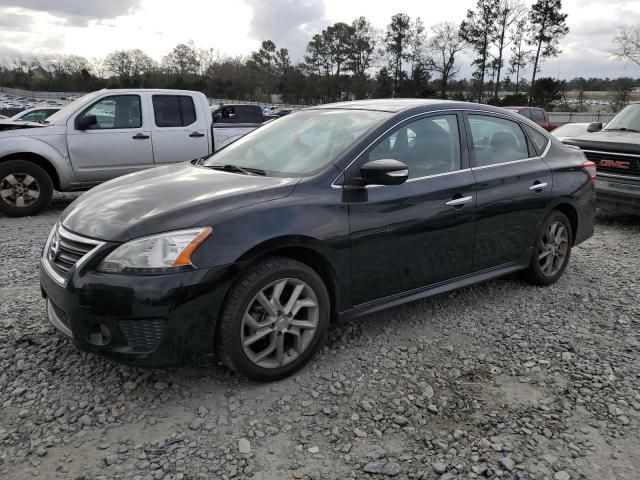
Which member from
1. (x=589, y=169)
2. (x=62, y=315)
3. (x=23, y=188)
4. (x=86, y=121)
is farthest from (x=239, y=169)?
(x=23, y=188)

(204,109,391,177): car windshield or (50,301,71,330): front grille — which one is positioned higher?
(204,109,391,177): car windshield

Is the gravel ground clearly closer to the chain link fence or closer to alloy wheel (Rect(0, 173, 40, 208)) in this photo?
alloy wheel (Rect(0, 173, 40, 208))

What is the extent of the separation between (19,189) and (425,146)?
6142 mm

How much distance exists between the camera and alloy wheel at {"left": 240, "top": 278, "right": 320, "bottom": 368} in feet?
9.59

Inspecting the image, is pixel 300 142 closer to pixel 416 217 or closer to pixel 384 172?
pixel 384 172

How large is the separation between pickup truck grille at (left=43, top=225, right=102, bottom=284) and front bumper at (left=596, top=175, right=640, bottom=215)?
6.76m

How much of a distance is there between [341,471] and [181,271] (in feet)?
4.08

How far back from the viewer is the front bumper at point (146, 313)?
2627 millimetres

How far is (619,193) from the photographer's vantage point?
7.03 meters

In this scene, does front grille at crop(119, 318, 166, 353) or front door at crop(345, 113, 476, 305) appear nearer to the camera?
front grille at crop(119, 318, 166, 353)

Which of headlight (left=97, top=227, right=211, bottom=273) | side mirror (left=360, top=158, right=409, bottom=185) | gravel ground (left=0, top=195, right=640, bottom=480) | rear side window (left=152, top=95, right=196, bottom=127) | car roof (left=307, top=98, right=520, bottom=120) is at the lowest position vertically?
gravel ground (left=0, top=195, right=640, bottom=480)

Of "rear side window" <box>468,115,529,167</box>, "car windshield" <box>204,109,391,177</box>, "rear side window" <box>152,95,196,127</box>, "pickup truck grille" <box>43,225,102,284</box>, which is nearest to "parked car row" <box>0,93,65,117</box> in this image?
"rear side window" <box>152,95,196,127</box>

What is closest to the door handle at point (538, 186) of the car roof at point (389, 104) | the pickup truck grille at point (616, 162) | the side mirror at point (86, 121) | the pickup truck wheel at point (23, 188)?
the car roof at point (389, 104)

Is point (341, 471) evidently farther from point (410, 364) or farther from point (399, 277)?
point (399, 277)
